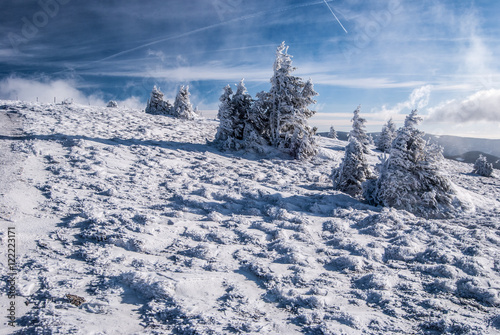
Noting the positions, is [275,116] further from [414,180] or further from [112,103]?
[112,103]

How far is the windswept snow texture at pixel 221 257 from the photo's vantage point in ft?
16.5

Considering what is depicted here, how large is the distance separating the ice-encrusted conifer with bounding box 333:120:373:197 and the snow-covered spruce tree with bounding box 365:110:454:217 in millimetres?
1128

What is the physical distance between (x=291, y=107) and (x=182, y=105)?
24.5 m

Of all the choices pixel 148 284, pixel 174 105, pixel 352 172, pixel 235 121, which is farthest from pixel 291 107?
pixel 174 105

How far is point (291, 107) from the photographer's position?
23.6 metres

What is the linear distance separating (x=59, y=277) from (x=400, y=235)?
10.6m

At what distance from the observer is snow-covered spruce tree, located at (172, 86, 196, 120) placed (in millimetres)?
42188

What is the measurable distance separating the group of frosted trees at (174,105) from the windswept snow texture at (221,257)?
28.5m

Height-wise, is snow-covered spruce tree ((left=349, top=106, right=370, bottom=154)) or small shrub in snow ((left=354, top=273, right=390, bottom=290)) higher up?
snow-covered spruce tree ((left=349, top=106, right=370, bottom=154))

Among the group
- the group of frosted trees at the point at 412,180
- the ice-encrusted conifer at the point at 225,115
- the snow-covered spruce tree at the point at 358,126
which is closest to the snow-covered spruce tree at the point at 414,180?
the group of frosted trees at the point at 412,180

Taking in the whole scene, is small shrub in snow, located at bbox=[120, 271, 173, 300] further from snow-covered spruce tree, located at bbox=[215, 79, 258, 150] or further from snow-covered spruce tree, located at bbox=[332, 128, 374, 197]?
snow-covered spruce tree, located at bbox=[215, 79, 258, 150]

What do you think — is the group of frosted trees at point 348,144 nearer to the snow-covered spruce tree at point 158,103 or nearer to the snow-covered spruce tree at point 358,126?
the snow-covered spruce tree at point 358,126

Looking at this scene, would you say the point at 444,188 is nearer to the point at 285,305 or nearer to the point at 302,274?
the point at 302,274

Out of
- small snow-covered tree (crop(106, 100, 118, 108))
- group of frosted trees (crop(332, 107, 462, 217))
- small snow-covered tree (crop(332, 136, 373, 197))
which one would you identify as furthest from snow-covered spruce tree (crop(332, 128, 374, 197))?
small snow-covered tree (crop(106, 100, 118, 108))
